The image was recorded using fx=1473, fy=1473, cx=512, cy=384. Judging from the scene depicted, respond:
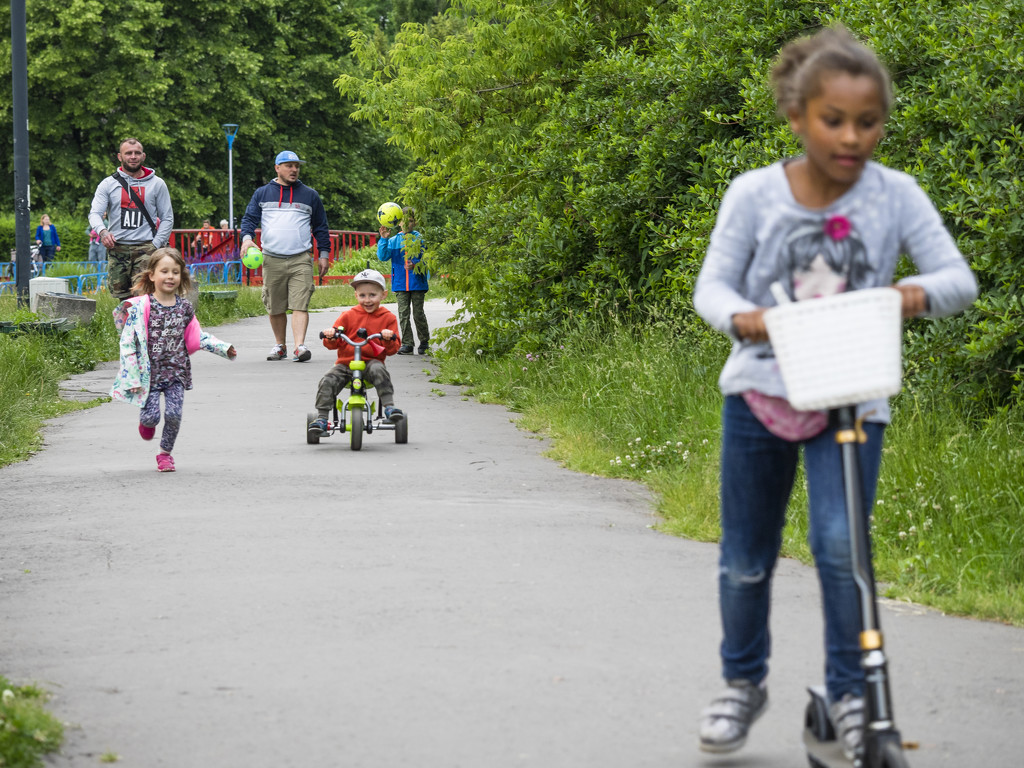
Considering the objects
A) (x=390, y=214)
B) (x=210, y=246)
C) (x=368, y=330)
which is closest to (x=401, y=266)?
(x=390, y=214)

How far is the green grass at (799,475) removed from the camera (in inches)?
228

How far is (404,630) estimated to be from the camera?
504cm

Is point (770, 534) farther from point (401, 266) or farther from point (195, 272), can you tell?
point (195, 272)

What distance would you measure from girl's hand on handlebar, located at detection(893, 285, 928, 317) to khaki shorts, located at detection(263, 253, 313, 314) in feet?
40.5

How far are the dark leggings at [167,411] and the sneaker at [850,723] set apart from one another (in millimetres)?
5982

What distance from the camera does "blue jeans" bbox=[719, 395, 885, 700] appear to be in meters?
3.44

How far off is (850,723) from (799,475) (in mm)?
3851

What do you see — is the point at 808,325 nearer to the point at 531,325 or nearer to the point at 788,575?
the point at 788,575

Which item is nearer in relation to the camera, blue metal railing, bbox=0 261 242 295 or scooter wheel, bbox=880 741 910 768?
scooter wheel, bbox=880 741 910 768

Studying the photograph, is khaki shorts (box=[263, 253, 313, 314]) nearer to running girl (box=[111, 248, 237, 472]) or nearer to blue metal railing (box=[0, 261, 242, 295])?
running girl (box=[111, 248, 237, 472])

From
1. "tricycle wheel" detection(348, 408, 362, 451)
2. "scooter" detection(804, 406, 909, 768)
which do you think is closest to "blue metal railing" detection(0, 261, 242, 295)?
"tricycle wheel" detection(348, 408, 362, 451)

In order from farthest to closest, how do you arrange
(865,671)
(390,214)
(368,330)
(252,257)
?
(390,214) → (252,257) → (368,330) → (865,671)

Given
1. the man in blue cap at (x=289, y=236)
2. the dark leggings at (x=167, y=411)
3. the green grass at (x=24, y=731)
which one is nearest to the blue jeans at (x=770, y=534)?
the green grass at (x=24, y=731)

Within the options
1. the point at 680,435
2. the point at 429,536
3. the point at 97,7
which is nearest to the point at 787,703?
the point at 429,536
